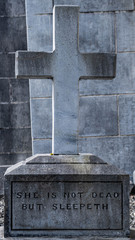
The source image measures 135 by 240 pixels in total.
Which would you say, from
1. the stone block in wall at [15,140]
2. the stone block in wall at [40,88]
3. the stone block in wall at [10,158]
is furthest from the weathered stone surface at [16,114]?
the stone block in wall at [40,88]

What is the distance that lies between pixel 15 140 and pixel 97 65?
3.80 meters

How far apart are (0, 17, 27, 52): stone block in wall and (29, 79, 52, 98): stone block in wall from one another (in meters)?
1.29

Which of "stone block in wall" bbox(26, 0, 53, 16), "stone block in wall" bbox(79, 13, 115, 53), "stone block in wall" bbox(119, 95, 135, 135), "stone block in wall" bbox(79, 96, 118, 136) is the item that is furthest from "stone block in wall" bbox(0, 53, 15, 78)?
"stone block in wall" bbox(119, 95, 135, 135)

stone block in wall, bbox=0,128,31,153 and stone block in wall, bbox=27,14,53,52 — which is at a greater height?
stone block in wall, bbox=27,14,53,52

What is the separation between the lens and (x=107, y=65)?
4109 millimetres

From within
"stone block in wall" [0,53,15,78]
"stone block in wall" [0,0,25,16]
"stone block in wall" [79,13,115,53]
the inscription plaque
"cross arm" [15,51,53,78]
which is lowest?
the inscription plaque

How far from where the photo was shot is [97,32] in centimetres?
642

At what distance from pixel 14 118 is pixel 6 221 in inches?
156

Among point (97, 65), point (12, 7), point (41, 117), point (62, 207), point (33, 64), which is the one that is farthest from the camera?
point (12, 7)

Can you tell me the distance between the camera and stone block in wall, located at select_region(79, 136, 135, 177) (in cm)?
636

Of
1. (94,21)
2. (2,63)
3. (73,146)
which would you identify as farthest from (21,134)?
(73,146)

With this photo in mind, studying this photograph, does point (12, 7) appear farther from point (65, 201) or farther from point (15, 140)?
point (65, 201)

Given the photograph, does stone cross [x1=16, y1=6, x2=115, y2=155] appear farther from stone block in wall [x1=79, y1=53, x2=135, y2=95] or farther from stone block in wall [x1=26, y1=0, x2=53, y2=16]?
stone block in wall [x1=26, y1=0, x2=53, y2=16]

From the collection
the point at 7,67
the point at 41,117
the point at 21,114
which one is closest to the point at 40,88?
the point at 41,117
